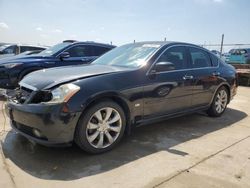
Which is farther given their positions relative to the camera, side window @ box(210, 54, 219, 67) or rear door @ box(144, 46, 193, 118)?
side window @ box(210, 54, 219, 67)

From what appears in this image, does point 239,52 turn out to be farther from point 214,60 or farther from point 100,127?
point 100,127

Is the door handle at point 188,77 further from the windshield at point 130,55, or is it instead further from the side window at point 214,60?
the side window at point 214,60

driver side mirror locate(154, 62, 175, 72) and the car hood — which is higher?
driver side mirror locate(154, 62, 175, 72)

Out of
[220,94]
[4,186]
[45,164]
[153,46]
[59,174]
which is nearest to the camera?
[4,186]

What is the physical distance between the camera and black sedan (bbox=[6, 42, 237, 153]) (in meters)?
3.27

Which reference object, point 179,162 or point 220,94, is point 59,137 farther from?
point 220,94

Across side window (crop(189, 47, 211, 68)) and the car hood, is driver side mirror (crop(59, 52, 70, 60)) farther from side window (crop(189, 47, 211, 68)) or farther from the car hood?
side window (crop(189, 47, 211, 68))

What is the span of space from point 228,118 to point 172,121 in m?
1.33

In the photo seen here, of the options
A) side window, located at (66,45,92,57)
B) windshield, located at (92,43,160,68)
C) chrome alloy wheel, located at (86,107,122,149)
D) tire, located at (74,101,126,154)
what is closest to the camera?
tire, located at (74,101,126,154)

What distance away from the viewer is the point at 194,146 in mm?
4043

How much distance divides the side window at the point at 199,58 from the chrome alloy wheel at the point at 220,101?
729 mm

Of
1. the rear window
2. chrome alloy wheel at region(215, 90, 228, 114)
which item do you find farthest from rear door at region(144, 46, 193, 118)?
the rear window

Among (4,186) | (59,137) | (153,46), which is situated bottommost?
(4,186)

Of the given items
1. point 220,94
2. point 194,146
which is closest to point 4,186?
point 194,146
